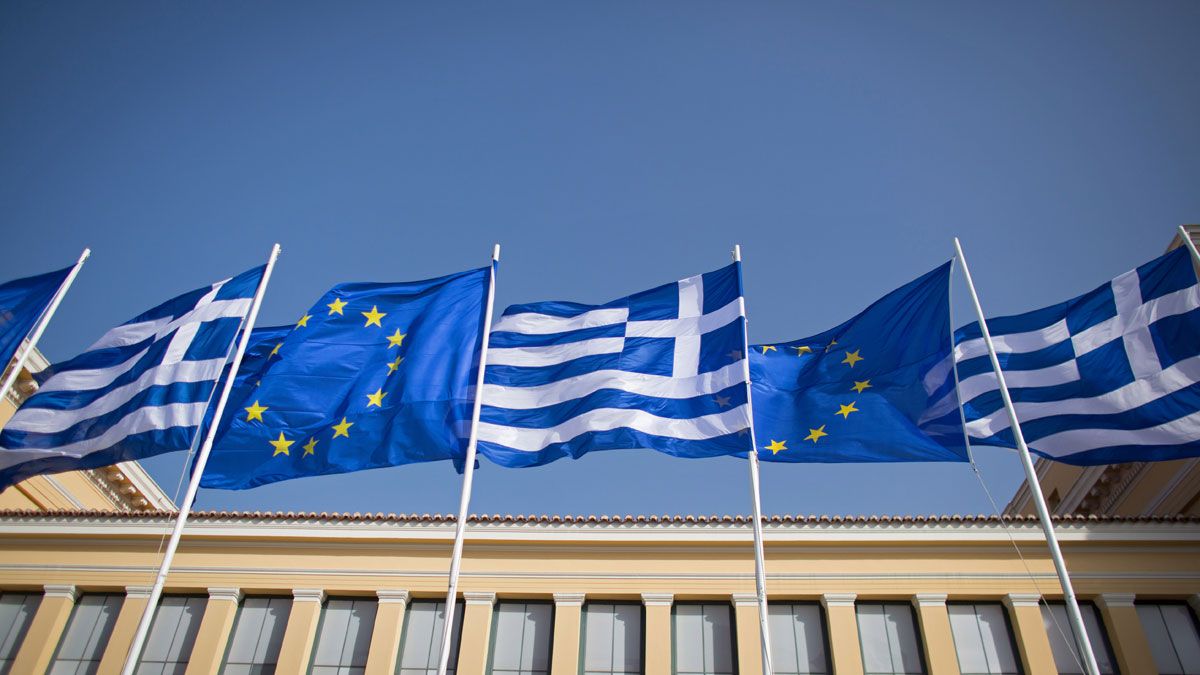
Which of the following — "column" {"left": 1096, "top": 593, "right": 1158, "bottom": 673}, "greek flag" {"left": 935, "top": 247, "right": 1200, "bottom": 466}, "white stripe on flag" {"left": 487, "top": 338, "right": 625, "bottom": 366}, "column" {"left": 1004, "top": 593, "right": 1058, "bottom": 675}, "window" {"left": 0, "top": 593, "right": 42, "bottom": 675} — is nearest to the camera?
"greek flag" {"left": 935, "top": 247, "right": 1200, "bottom": 466}

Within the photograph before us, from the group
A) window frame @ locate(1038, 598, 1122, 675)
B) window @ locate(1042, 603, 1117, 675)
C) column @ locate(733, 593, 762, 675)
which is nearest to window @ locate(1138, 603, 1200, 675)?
window frame @ locate(1038, 598, 1122, 675)

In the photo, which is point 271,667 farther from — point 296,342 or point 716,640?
point 716,640

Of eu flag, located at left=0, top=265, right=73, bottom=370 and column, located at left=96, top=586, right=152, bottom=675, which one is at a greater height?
eu flag, located at left=0, top=265, right=73, bottom=370

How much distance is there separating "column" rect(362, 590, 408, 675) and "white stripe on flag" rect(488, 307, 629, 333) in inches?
290

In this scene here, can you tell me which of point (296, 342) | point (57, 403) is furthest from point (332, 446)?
point (57, 403)

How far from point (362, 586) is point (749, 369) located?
35.4 ft

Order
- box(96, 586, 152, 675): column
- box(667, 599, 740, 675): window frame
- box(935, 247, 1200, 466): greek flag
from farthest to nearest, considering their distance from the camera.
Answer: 1. box(96, 586, 152, 675): column
2. box(667, 599, 740, 675): window frame
3. box(935, 247, 1200, 466): greek flag

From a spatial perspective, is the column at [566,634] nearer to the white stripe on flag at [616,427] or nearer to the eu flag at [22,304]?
the white stripe on flag at [616,427]

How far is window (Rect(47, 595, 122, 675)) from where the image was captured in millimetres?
21000

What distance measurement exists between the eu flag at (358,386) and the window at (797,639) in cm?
942

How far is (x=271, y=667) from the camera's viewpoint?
20.9m

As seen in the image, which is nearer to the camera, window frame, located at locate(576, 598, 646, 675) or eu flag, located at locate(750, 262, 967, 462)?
eu flag, located at locate(750, 262, 967, 462)

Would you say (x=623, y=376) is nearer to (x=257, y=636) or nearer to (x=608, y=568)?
(x=608, y=568)

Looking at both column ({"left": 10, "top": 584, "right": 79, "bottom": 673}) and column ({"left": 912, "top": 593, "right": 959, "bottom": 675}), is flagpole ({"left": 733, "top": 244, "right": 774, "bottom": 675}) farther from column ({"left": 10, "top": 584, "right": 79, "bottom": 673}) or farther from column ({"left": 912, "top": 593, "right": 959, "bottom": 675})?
column ({"left": 10, "top": 584, "right": 79, "bottom": 673})
